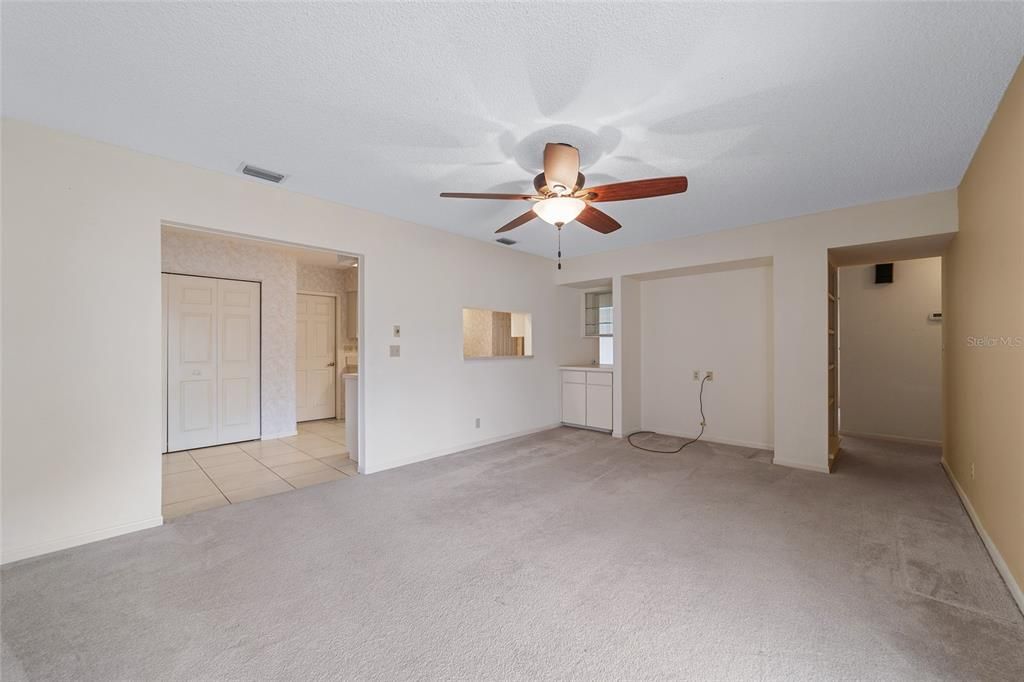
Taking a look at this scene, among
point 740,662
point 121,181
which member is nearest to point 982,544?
point 740,662

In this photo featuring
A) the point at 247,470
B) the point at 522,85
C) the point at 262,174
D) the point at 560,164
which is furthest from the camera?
the point at 247,470

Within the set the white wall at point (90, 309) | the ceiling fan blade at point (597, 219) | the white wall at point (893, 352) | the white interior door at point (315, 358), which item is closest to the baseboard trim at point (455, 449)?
the white wall at point (90, 309)

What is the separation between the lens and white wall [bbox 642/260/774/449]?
5.02m

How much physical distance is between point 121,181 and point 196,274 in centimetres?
253

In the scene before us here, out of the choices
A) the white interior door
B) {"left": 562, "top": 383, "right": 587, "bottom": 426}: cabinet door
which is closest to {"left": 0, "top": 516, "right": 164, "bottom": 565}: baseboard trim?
the white interior door

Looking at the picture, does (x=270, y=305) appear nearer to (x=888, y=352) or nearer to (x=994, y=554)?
(x=994, y=554)

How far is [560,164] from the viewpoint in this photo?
2.47 metres

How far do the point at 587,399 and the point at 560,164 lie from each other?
4.08 m

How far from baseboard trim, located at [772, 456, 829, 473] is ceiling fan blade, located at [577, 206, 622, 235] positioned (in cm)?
310

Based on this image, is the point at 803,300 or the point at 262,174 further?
the point at 803,300

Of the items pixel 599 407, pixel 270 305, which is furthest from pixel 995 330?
pixel 270 305

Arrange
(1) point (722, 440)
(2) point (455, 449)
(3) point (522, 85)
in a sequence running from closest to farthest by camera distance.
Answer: (3) point (522, 85)
(2) point (455, 449)
(1) point (722, 440)

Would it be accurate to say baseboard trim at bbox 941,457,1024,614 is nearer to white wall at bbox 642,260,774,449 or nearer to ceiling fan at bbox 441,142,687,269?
white wall at bbox 642,260,774,449

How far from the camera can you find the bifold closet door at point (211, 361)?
4.88 metres
